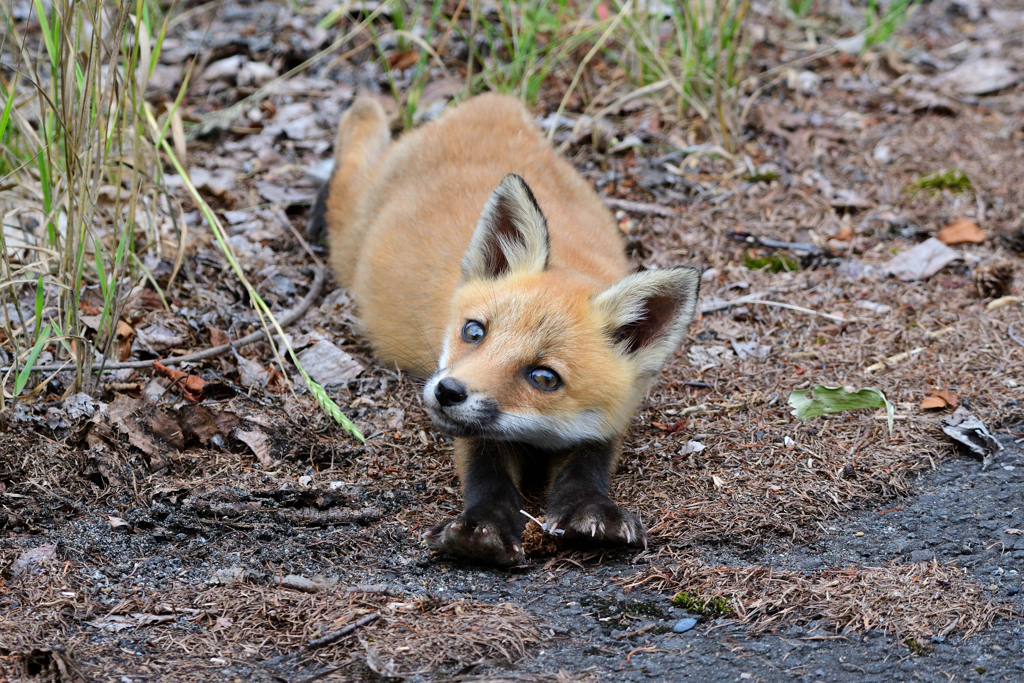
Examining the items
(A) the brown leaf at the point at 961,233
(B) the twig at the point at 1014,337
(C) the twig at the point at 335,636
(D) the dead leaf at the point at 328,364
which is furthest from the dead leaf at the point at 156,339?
→ (A) the brown leaf at the point at 961,233

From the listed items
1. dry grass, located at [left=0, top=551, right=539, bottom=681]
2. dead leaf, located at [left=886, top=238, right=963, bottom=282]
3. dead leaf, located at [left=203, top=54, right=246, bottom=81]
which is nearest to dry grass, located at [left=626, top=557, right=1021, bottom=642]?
dry grass, located at [left=0, top=551, right=539, bottom=681]

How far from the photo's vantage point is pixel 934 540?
3.14m

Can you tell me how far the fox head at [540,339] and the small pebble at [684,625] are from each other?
90 centimetres

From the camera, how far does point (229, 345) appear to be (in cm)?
Result: 434

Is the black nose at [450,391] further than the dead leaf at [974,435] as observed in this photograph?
No

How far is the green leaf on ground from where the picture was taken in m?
3.93

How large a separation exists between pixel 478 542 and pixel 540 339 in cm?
80

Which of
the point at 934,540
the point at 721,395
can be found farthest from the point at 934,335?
the point at 934,540

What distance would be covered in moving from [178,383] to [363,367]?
98cm

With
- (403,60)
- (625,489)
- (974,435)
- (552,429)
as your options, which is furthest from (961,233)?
(403,60)

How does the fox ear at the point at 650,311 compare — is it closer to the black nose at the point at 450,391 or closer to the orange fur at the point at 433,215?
the orange fur at the point at 433,215

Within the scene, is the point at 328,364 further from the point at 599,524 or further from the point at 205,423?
the point at 599,524

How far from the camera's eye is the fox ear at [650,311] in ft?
11.0

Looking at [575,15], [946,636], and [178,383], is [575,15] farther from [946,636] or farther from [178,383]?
[946,636]
